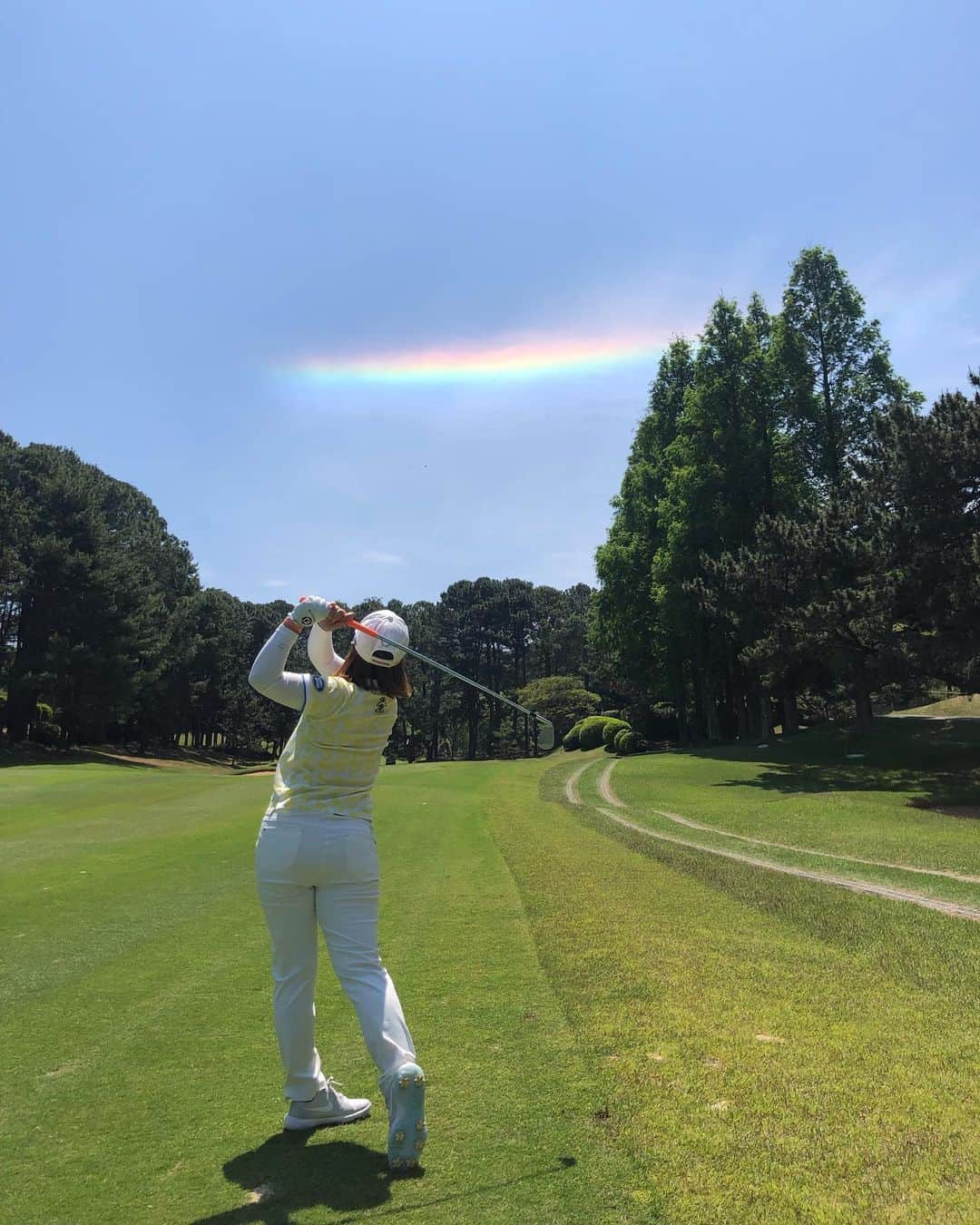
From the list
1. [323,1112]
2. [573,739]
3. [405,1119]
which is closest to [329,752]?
[405,1119]

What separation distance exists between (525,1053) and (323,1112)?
4.26ft

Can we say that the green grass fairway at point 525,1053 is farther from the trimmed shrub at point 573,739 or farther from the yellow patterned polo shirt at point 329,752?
the trimmed shrub at point 573,739

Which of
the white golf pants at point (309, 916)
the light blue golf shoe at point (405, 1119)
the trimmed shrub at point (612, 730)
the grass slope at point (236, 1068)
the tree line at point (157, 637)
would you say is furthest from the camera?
the tree line at point (157, 637)

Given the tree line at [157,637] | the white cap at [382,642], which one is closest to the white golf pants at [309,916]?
the white cap at [382,642]

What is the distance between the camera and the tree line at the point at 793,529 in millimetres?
22969

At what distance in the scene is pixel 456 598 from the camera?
84750mm

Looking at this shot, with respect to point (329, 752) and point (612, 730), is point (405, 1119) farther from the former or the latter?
point (612, 730)

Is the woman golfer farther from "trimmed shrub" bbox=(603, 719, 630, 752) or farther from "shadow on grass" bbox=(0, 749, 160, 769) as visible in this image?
"shadow on grass" bbox=(0, 749, 160, 769)

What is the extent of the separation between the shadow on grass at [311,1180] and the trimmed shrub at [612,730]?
4104 cm

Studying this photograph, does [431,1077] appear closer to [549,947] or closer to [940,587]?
[549,947]

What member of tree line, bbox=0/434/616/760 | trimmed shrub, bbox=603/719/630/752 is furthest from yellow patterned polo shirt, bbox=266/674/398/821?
trimmed shrub, bbox=603/719/630/752

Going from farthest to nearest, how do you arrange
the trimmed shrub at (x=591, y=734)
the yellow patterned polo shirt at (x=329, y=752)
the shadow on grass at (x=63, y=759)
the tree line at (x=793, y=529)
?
the trimmed shrub at (x=591, y=734) < the shadow on grass at (x=63, y=759) < the tree line at (x=793, y=529) < the yellow patterned polo shirt at (x=329, y=752)

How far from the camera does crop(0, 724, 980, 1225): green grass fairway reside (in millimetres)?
3209

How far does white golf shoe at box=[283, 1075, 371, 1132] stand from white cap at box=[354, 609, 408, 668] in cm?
208
